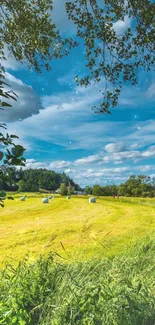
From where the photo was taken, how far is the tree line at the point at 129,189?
124ft

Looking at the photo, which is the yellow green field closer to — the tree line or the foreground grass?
the foreground grass

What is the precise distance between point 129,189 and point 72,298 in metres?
42.2

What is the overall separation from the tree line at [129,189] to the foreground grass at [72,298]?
32.3 m

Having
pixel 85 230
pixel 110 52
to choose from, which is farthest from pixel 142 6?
pixel 85 230

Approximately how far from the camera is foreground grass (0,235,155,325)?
3213 millimetres

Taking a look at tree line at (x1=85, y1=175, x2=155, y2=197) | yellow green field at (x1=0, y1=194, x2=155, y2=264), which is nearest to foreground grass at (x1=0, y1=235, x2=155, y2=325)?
yellow green field at (x1=0, y1=194, x2=155, y2=264)

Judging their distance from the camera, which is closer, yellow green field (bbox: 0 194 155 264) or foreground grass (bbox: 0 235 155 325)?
foreground grass (bbox: 0 235 155 325)

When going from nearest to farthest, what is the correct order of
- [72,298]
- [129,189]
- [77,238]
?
[72,298] → [77,238] → [129,189]

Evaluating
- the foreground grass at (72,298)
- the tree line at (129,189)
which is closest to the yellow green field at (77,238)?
the foreground grass at (72,298)

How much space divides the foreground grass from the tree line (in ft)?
106

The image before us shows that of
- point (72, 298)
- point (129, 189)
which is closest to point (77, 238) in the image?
point (72, 298)

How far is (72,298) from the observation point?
134 inches

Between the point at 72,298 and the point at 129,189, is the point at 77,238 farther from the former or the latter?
the point at 129,189

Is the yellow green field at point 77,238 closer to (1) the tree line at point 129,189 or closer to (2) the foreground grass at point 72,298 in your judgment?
(2) the foreground grass at point 72,298
